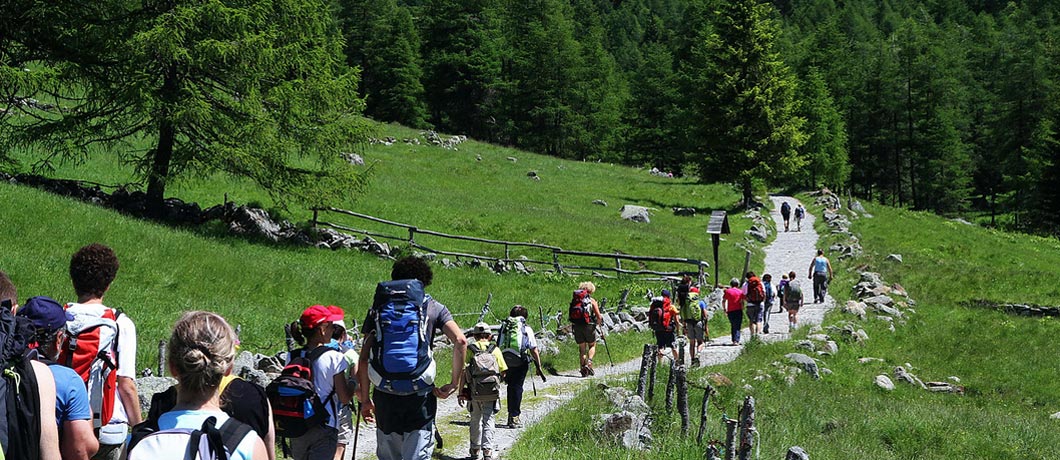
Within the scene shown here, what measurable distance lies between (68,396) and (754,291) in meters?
17.5

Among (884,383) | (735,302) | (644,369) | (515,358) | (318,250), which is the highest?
(318,250)

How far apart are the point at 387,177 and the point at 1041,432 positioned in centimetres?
3380

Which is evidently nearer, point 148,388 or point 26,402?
point 26,402

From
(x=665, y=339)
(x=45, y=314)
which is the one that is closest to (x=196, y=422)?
(x=45, y=314)

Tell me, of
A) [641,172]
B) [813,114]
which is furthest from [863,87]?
[641,172]

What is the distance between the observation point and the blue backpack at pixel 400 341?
6309mm

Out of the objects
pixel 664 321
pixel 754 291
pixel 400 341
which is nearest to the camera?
pixel 400 341

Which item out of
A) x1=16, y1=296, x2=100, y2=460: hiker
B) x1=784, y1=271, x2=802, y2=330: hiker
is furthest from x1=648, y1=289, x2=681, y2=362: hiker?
x1=16, y1=296, x2=100, y2=460: hiker

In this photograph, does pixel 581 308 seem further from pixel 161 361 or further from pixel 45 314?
pixel 45 314

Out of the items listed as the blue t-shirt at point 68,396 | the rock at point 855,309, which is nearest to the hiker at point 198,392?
the blue t-shirt at point 68,396

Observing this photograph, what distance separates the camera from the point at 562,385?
1453cm

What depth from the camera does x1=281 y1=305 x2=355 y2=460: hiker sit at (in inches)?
252

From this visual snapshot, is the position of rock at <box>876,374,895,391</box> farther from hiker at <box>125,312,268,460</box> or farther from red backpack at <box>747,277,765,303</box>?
hiker at <box>125,312,268,460</box>

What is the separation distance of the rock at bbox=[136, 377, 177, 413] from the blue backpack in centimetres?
430
